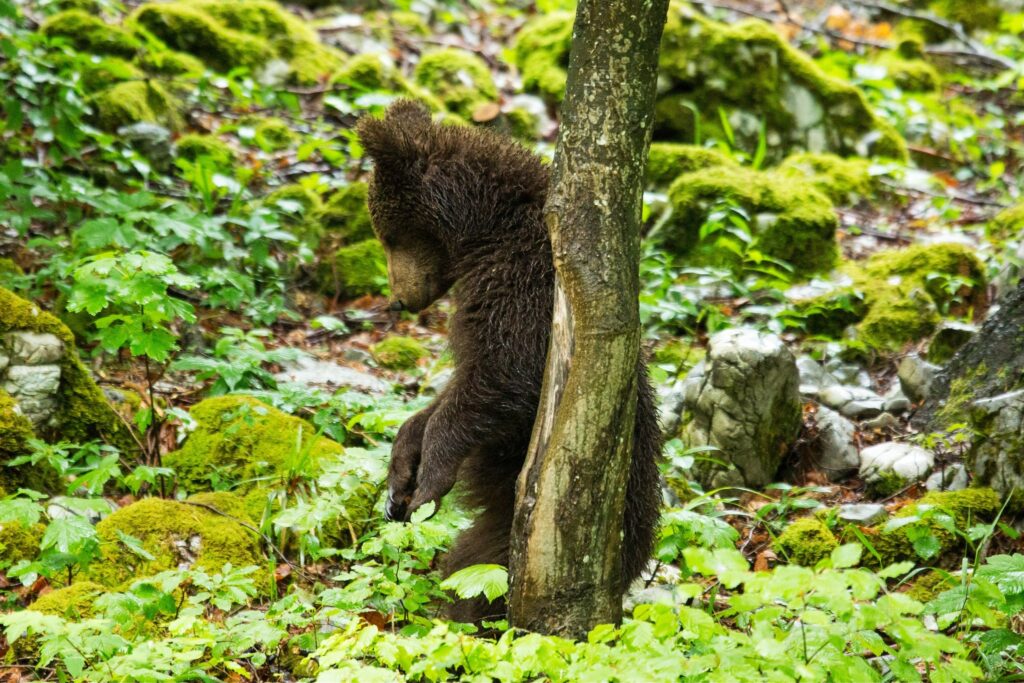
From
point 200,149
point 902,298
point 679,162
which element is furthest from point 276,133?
point 902,298

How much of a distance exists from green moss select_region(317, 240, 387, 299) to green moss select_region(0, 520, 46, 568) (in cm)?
364

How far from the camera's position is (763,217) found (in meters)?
7.69

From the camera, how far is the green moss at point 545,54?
10.2 meters

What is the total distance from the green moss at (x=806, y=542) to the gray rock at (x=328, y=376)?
8.38 feet

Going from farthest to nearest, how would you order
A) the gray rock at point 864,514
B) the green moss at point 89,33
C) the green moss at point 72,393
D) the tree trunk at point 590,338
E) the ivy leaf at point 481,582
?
1. the green moss at point 89,33
2. the green moss at point 72,393
3. the gray rock at point 864,514
4. the ivy leaf at point 481,582
5. the tree trunk at point 590,338

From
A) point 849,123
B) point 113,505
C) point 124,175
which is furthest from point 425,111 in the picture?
point 849,123

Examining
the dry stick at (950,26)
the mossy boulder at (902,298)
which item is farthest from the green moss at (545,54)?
the dry stick at (950,26)

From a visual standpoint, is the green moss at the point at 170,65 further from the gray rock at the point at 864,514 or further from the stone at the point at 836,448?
the gray rock at the point at 864,514

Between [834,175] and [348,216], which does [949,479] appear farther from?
[834,175]

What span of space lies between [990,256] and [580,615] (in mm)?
5387

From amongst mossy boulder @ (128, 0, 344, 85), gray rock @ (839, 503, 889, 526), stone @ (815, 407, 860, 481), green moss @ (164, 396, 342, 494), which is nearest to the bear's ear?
green moss @ (164, 396, 342, 494)

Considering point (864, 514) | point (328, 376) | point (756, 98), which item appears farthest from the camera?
point (756, 98)

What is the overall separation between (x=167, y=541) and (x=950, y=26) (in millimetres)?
12253

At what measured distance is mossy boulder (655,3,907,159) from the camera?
9867mm
